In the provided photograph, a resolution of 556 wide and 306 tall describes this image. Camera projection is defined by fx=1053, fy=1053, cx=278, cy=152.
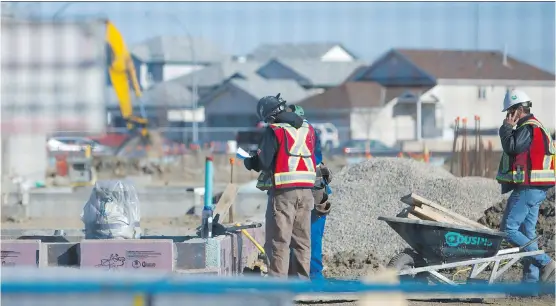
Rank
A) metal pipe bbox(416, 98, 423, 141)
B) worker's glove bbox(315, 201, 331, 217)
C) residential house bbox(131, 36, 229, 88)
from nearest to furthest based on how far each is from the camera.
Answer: worker's glove bbox(315, 201, 331, 217) < metal pipe bbox(416, 98, 423, 141) < residential house bbox(131, 36, 229, 88)

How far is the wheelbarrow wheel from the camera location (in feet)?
28.1

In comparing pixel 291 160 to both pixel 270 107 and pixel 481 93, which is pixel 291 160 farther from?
pixel 481 93

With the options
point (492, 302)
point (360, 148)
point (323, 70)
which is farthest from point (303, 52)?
point (492, 302)

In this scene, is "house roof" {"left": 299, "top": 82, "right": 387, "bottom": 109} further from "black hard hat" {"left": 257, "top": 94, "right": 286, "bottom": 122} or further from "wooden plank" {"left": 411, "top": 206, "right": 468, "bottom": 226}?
"black hard hat" {"left": 257, "top": 94, "right": 286, "bottom": 122}

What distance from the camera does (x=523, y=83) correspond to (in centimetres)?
4622

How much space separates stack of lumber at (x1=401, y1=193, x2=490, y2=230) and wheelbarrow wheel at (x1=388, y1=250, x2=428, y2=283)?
0.33 m

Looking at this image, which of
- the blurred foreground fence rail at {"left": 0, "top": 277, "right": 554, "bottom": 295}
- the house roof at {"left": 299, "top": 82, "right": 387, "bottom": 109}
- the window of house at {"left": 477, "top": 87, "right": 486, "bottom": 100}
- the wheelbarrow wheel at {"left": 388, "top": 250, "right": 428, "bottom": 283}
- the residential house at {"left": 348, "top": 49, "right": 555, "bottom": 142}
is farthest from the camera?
the house roof at {"left": 299, "top": 82, "right": 387, "bottom": 109}

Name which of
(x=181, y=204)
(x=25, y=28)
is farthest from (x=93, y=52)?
(x=181, y=204)

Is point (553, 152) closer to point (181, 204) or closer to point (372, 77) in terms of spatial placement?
point (181, 204)

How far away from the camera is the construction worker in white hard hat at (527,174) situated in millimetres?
8672

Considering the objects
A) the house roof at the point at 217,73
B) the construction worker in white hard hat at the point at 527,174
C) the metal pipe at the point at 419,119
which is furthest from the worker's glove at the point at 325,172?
the house roof at the point at 217,73

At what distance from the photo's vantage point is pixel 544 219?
35.9 feet

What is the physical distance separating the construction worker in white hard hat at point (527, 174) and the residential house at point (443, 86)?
33.1 meters

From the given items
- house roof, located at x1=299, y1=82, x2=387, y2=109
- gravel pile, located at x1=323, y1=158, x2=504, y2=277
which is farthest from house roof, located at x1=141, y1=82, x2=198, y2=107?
gravel pile, located at x1=323, y1=158, x2=504, y2=277
